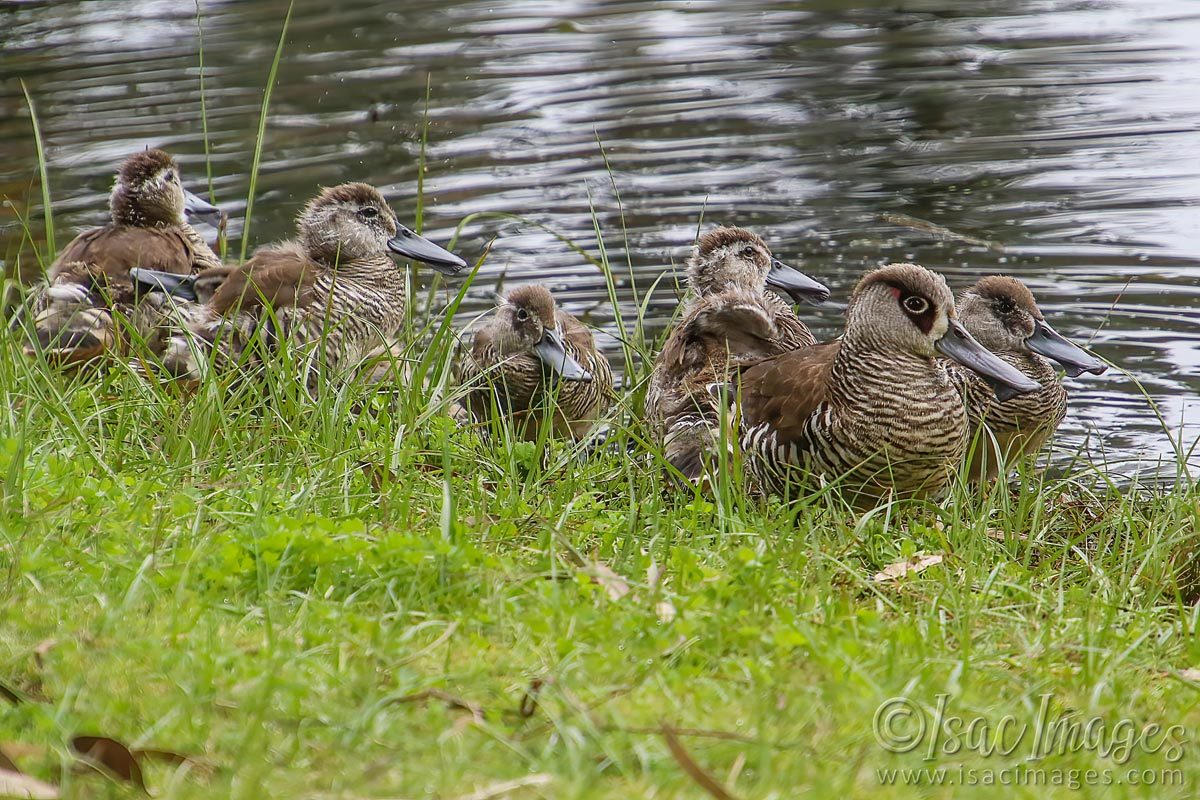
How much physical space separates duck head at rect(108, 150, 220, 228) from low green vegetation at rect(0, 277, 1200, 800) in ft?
9.12

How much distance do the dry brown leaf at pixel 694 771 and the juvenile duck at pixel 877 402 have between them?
2.75m

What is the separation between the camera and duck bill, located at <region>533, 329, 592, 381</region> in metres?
7.10

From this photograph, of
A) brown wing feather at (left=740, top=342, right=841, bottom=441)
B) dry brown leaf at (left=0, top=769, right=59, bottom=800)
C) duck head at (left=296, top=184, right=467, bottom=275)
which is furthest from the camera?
duck head at (left=296, top=184, right=467, bottom=275)

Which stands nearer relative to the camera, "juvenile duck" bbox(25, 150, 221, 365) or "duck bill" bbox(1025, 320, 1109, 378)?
"duck bill" bbox(1025, 320, 1109, 378)

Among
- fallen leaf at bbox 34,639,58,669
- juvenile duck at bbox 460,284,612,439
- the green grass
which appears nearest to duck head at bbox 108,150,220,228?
juvenile duck at bbox 460,284,612,439

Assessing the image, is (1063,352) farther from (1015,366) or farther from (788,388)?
(788,388)

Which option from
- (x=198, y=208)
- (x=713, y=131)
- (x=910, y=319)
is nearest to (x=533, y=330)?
(x=910, y=319)

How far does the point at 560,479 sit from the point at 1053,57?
36.4 ft

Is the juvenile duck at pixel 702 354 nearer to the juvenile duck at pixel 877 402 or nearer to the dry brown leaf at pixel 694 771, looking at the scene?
the juvenile duck at pixel 877 402

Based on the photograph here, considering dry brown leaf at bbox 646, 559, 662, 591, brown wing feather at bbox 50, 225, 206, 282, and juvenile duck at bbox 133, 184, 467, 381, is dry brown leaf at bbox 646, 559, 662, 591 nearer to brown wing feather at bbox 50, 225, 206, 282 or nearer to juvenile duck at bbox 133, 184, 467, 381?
juvenile duck at bbox 133, 184, 467, 381

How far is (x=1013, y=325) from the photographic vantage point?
7.21 metres

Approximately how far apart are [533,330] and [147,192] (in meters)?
2.84

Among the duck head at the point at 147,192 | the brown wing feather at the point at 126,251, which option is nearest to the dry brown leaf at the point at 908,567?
the brown wing feather at the point at 126,251

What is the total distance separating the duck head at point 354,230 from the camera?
320 inches
